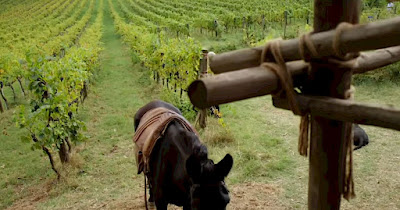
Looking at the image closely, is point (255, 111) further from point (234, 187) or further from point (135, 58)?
point (135, 58)

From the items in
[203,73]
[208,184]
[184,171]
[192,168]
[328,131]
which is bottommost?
[203,73]

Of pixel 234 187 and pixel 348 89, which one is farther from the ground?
pixel 348 89

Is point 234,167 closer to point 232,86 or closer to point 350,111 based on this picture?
point 350,111

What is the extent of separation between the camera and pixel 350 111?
5.11ft

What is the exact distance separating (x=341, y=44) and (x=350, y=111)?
0.32 metres

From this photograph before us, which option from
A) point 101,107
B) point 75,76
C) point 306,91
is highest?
point 306,91

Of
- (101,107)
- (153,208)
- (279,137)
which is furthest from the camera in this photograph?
(101,107)

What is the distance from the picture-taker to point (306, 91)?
5.94ft

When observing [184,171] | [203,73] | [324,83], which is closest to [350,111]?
[324,83]

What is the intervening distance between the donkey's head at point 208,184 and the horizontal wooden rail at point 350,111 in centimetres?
111

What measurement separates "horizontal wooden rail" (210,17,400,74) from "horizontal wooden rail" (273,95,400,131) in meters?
0.23

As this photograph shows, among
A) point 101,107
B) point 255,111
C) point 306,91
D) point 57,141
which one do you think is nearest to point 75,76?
point 57,141

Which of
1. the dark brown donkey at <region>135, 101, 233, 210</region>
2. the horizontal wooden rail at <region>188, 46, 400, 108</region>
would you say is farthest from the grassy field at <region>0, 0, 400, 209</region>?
the horizontal wooden rail at <region>188, 46, 400, 108</region>

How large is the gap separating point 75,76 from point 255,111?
173 inches
